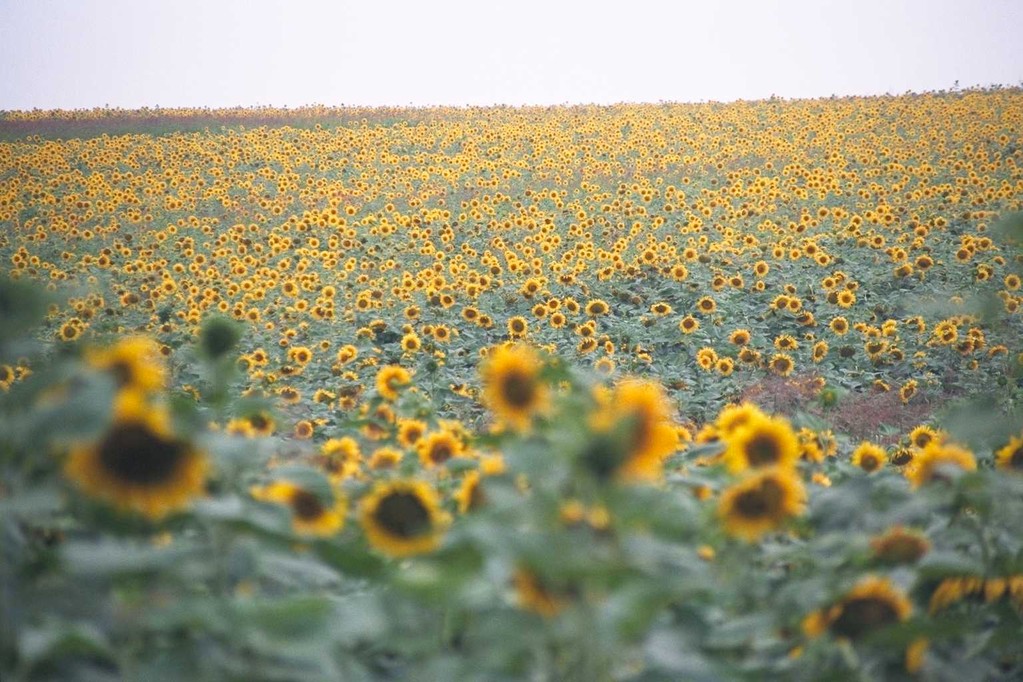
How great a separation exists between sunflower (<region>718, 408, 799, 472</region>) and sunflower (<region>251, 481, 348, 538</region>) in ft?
3.04

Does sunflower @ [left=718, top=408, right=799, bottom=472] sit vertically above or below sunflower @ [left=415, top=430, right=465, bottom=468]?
below

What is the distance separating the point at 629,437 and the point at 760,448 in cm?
91

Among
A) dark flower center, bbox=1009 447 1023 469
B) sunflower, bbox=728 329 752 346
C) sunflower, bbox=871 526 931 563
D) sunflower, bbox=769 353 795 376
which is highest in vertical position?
sunflower, bbox=728 329 752 346

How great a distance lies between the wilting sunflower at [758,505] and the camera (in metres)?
1.78

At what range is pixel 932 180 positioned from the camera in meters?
15.7

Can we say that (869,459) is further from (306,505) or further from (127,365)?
(127,365)

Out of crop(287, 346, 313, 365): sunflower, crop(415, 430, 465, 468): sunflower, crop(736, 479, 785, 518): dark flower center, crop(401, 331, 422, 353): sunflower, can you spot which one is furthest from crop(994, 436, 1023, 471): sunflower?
crop(287, 346, 313, 365): sunflower

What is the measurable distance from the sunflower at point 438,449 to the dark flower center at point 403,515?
57cm

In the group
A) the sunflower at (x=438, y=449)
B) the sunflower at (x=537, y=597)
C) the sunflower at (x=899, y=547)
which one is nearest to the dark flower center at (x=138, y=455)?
the sunflower at (x=537, y=597)

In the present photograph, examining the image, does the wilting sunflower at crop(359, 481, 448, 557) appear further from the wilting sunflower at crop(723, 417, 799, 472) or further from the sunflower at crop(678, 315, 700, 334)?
the sunflower at crop(678, 315, 700, 334)

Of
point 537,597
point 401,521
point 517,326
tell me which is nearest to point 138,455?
point 401,521

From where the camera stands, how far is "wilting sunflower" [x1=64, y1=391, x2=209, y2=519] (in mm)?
1431

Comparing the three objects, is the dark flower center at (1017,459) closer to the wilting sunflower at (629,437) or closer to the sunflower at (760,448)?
the sunflower at (760,448)

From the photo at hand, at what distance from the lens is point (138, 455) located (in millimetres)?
1451
